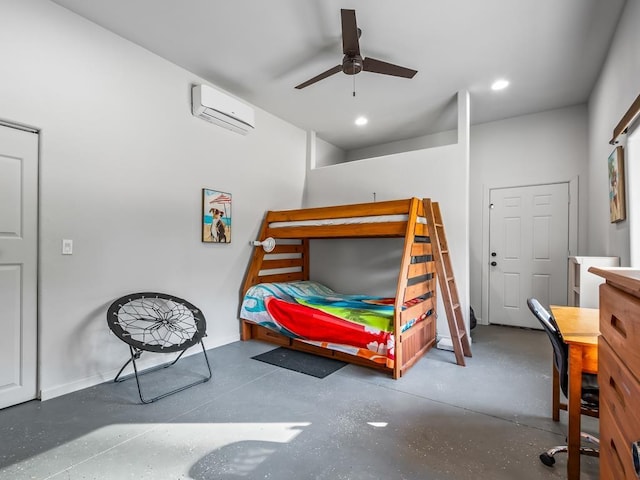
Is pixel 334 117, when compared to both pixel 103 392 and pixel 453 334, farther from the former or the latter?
pixel 103 392

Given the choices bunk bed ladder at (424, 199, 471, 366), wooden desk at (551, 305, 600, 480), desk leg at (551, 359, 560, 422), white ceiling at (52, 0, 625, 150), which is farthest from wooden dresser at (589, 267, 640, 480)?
white ceiling at (52, 0, 625, 150)

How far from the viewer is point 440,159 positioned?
3.83 metres

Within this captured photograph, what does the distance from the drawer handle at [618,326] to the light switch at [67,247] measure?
313 centimetres

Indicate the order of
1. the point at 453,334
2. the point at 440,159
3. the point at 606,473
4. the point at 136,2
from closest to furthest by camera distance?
the point at 606,473 → the point at 136,2 → the point at 453,334 → the point at 440,159

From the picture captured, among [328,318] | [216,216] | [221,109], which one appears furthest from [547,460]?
[221,109]

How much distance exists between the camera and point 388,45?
2.90 m

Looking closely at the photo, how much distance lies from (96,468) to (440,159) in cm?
391

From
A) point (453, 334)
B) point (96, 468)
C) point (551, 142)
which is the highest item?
point (551, 142)

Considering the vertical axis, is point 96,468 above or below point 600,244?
below

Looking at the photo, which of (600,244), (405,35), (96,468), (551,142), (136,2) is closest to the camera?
(96,468)

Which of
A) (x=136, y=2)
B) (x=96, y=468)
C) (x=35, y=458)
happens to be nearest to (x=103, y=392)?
(x=35, y=458)

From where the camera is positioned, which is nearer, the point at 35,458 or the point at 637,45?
the point at 35,458

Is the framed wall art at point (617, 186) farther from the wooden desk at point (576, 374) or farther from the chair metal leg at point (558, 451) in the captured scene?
the chair metal leg at point (558, 451)

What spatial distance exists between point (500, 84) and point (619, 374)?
3560 millimetres
